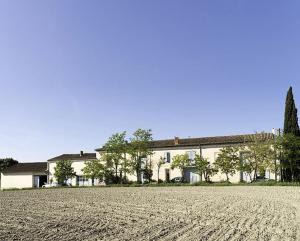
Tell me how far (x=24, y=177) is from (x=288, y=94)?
180ft

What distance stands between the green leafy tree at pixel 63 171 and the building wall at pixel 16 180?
47.8 ft

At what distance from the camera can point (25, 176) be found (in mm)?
85750

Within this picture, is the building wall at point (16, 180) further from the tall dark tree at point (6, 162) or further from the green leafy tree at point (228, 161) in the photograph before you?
the green leafy tree at point (228, 161)

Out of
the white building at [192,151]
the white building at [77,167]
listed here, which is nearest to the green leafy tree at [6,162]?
the white building at [77,167]

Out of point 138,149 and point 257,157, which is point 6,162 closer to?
point 138,149

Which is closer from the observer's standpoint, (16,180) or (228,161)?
(228,161)

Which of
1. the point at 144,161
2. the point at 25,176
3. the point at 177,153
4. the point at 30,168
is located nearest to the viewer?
the point at 177,153

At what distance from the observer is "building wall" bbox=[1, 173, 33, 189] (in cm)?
8506

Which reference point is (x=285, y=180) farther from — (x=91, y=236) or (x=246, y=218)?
(x=91, y=236)

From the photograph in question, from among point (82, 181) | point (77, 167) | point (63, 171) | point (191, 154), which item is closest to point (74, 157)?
point (77, 167)

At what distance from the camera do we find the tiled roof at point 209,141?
210ft

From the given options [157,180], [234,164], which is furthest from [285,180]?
[157,180]

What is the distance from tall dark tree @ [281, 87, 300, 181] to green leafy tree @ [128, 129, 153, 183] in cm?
2130

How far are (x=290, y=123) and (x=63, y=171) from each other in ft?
125
